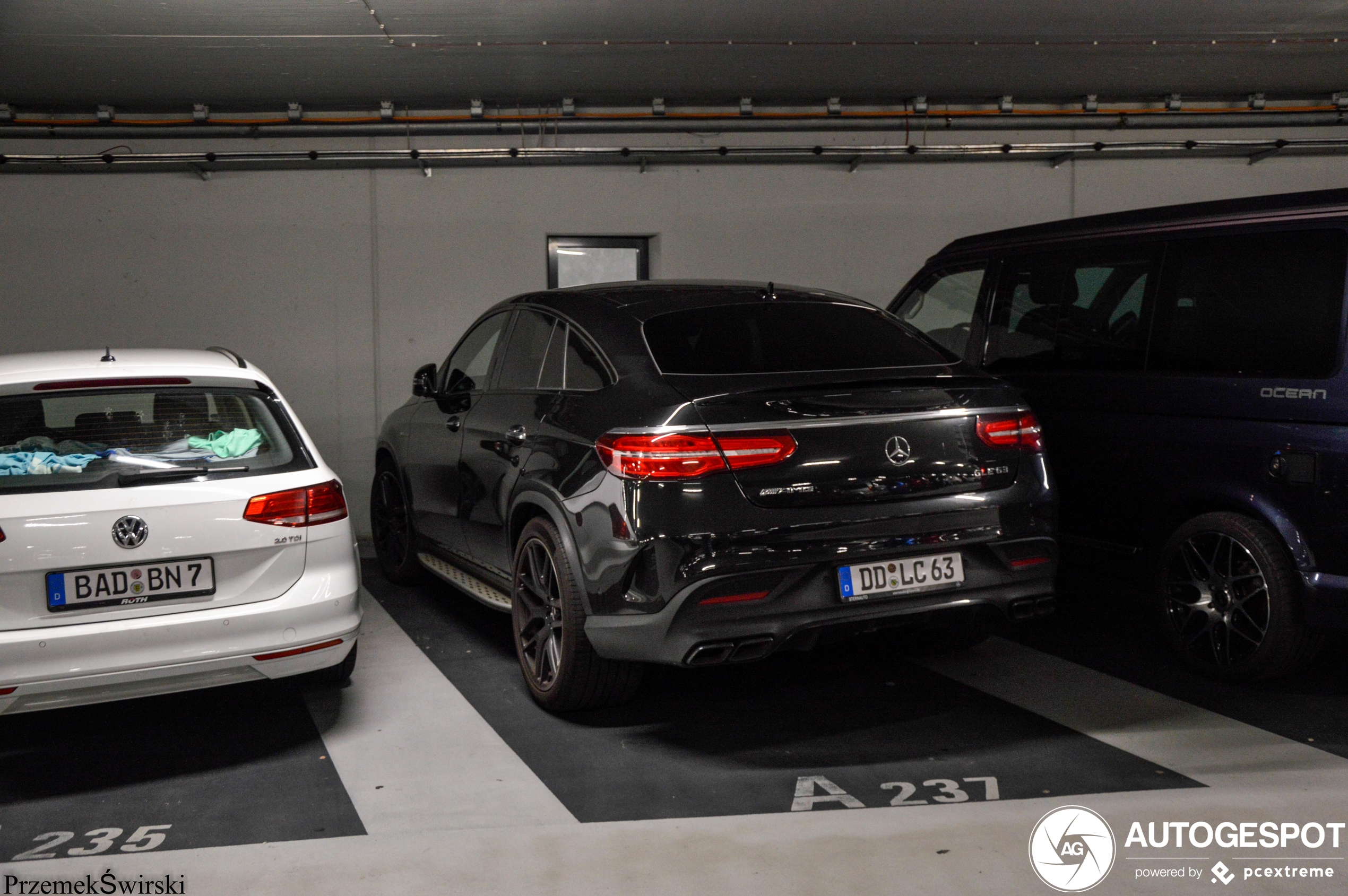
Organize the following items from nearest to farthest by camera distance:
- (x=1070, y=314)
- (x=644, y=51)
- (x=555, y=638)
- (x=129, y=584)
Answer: (x=129, y=584) → (x=555, y=638) → (x=1070, y=314) → (x=644, y=51)

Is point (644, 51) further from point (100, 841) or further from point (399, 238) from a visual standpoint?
point (100, 841)

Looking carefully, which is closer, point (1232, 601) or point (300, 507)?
point (300, 507)

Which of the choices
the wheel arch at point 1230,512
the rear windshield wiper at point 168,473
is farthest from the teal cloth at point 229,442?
the wheel arch at point 1230,512

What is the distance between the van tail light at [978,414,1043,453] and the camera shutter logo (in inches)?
49.0

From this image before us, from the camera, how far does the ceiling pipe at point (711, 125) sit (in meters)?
8.20

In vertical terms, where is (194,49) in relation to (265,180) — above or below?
above

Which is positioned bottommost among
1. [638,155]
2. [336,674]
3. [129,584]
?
[336,674]

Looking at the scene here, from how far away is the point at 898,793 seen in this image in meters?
3.27

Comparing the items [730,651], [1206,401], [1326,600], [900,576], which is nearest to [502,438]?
[730,651]

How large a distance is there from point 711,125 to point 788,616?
19.1 ft

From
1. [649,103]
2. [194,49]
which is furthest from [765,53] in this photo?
[194,49]

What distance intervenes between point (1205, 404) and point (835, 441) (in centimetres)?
168

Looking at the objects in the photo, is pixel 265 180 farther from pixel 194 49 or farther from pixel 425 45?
pixel 425 45

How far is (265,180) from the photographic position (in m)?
8.70
